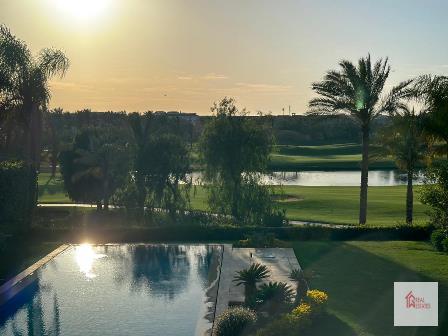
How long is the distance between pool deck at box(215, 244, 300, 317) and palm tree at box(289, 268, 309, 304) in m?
0.24

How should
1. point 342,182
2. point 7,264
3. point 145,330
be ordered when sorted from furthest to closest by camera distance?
point 342,182 → point 7,264 → point 145,330

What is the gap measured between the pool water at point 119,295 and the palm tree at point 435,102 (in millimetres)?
11890

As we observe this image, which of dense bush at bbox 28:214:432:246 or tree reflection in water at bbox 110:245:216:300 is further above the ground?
dense bush at bbox 28:214:432:246

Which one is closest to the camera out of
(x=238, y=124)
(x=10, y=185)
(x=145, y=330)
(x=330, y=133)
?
(x=145, y=330)

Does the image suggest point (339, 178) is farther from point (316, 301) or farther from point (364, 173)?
point (316, 301)

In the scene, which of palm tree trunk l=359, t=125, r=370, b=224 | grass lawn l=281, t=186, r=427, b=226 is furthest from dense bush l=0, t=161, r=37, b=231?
palm tree trunk l=359, t=125, r=370, b=224

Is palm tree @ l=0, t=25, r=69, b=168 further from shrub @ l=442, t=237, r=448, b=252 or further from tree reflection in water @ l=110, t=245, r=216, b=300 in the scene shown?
shrub @ l=442, t=237, r=448, b=252

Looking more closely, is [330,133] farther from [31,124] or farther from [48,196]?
[31,124]

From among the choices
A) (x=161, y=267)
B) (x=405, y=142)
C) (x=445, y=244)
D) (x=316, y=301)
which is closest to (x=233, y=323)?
(x=316, y=301)

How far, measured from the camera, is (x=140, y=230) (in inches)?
1323

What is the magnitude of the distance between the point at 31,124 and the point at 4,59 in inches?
182

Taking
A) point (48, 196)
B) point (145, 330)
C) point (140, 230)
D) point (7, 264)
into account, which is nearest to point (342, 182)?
point (48, 196)

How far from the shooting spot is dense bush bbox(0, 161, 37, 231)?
106 ft

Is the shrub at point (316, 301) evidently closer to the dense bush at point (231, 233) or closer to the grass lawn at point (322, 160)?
the dense bush at point (231, 233)
